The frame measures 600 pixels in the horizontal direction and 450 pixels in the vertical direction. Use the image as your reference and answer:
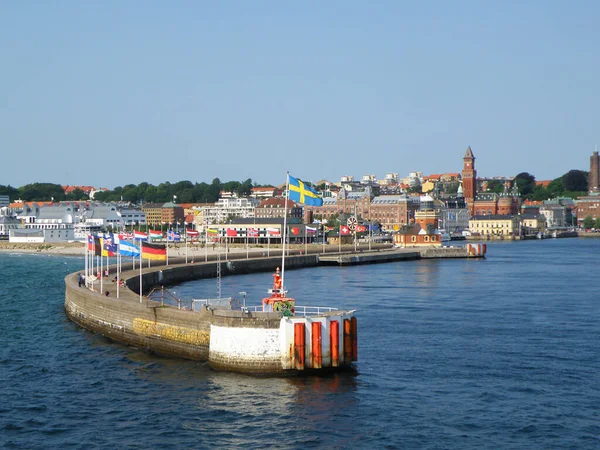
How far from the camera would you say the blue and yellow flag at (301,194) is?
40.9 meters

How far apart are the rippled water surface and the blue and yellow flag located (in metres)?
7.77

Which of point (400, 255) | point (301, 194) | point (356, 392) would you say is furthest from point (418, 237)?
point (356, 392)

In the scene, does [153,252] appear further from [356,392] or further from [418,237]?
[418,237]

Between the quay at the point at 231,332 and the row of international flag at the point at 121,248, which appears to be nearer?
the quay at the point at 231,332

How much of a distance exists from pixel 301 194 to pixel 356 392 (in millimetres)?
11454

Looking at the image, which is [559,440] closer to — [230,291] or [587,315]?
[587,315]

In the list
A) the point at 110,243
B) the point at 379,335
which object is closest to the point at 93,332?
the point at 110,243

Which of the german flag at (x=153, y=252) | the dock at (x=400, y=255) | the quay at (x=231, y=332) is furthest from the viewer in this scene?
the dock at (x=400, y=255)

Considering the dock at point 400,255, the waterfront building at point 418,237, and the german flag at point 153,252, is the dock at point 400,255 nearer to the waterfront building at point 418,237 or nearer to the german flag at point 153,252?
the waterfront building at point 418,237

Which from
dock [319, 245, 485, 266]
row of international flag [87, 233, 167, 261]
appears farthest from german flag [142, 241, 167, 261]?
dock [319, 245, 485, 266]

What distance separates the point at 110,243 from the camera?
55.0 meters

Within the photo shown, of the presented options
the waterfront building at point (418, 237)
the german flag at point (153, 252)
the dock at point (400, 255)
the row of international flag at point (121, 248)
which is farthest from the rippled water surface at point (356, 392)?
the waterfront building at point (418, 237)

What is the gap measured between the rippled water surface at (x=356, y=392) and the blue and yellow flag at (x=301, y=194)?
25.5 ft

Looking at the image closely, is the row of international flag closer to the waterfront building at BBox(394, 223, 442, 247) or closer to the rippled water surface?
the rippled water surface
